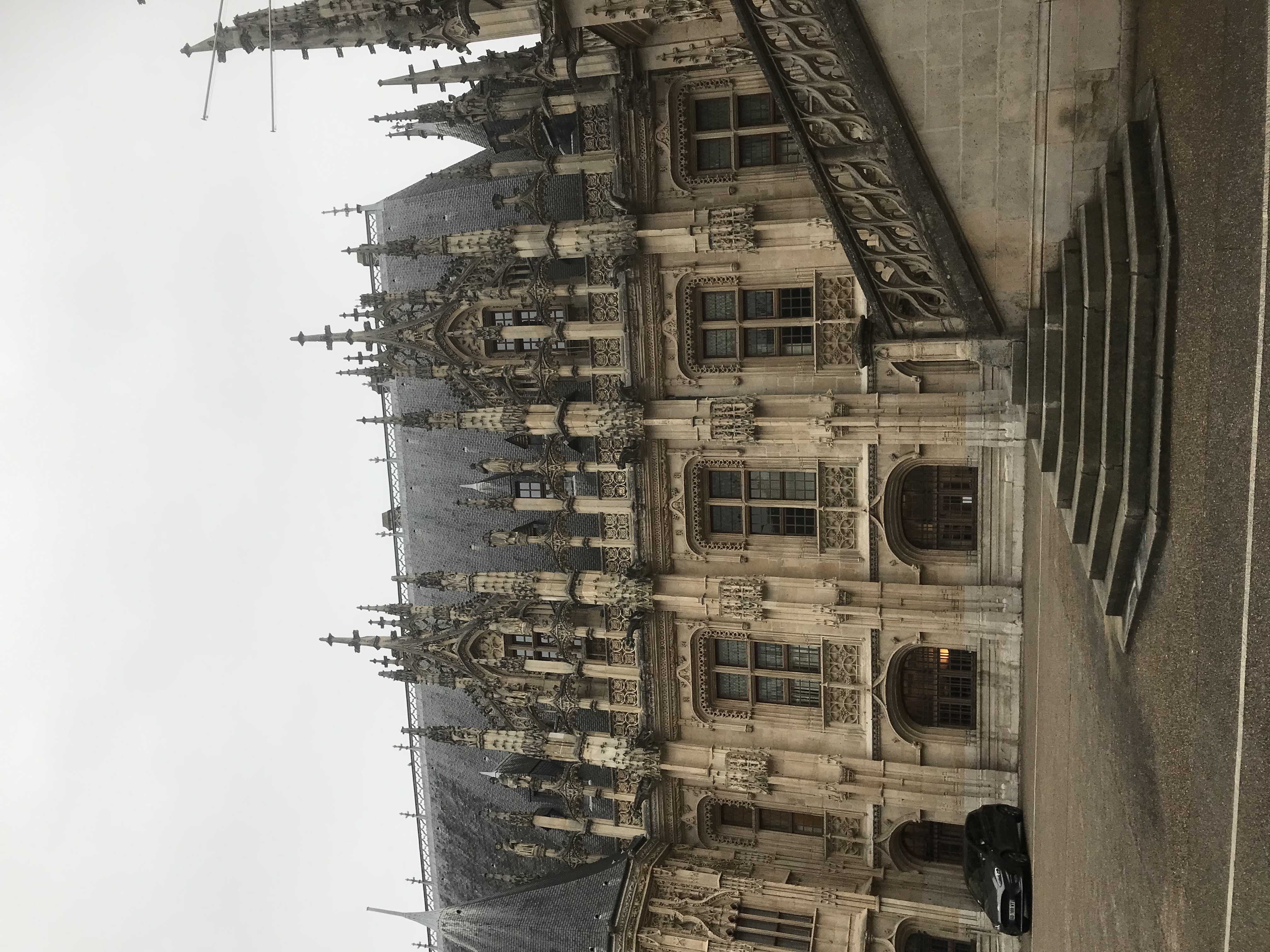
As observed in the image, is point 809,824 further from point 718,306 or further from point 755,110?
point 755,110

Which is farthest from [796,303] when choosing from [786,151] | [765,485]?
[765,485]

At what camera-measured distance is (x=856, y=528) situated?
20.9m

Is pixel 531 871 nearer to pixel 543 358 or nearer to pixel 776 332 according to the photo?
pixel 543 358

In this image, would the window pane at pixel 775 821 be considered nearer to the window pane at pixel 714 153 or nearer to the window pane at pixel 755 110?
the window pane at pixel 714 153

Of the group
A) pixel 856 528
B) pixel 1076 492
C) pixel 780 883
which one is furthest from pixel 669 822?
pixel 1076 492

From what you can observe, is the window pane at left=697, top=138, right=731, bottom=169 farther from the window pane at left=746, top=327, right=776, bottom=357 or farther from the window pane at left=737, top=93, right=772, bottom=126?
the window pane at left=746, top=327, right=776, bottom=357

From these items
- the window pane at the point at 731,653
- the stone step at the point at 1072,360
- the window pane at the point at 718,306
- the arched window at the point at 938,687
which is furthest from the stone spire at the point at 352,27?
the arched window at the point at 938,687

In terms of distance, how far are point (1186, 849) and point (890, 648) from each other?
44.7 ft

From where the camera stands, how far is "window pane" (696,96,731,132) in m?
20.7

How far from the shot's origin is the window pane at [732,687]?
22.9 m

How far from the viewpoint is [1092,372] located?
9.81 meters

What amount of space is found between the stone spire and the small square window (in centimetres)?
1072

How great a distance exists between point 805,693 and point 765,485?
17.0 ft

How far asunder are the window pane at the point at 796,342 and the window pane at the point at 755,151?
3.74m
